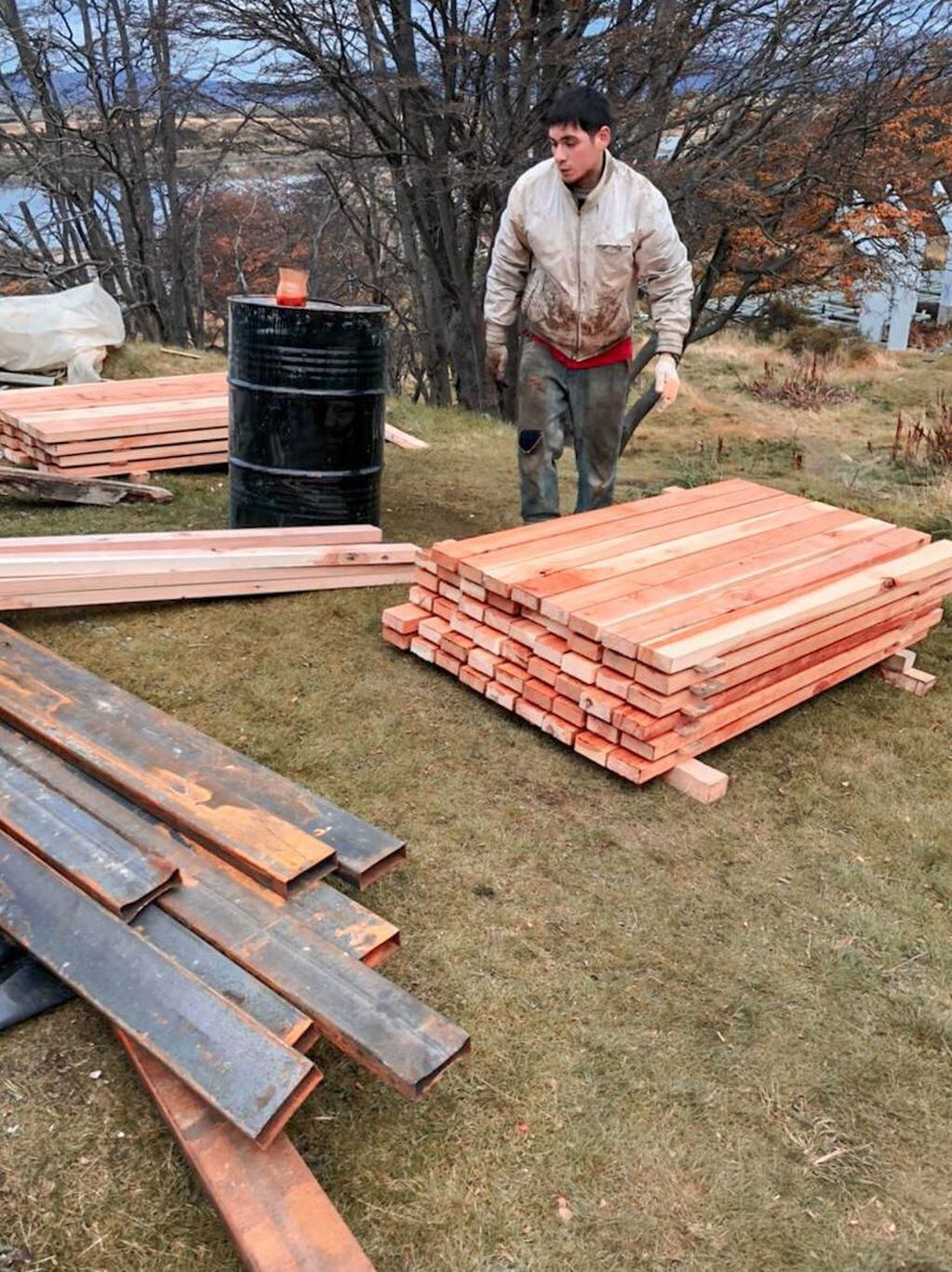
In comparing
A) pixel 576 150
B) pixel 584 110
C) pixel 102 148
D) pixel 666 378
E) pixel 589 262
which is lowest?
pixel 666 378

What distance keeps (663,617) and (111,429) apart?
14.4 ft

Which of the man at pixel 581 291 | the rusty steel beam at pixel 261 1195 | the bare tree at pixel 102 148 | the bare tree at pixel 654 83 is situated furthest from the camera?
the bare tree at pixel 102 148

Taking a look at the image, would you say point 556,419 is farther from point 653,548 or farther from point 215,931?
point 215,931

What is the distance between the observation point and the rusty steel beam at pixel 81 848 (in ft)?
7.72

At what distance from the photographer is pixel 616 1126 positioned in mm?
2205

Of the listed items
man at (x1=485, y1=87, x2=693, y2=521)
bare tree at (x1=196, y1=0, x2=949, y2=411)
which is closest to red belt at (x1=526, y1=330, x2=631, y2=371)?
man at (x1=485, y1=87, x2=693, y2=521)

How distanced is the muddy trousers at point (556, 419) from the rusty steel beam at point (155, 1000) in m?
3.20

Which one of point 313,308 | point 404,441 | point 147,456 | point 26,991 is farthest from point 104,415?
point 26,991

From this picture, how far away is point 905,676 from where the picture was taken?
4594 mm

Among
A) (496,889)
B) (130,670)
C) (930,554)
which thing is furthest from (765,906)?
(130,670)

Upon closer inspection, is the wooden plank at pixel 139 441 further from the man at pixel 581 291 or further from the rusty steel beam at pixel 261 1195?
the rusty steel beam at pixel 261 1195

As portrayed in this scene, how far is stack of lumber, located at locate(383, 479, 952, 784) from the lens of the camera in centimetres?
342

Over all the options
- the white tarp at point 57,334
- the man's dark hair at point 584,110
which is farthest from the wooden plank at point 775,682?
the white tarp at point 57,334

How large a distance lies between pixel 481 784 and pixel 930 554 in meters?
2.58
